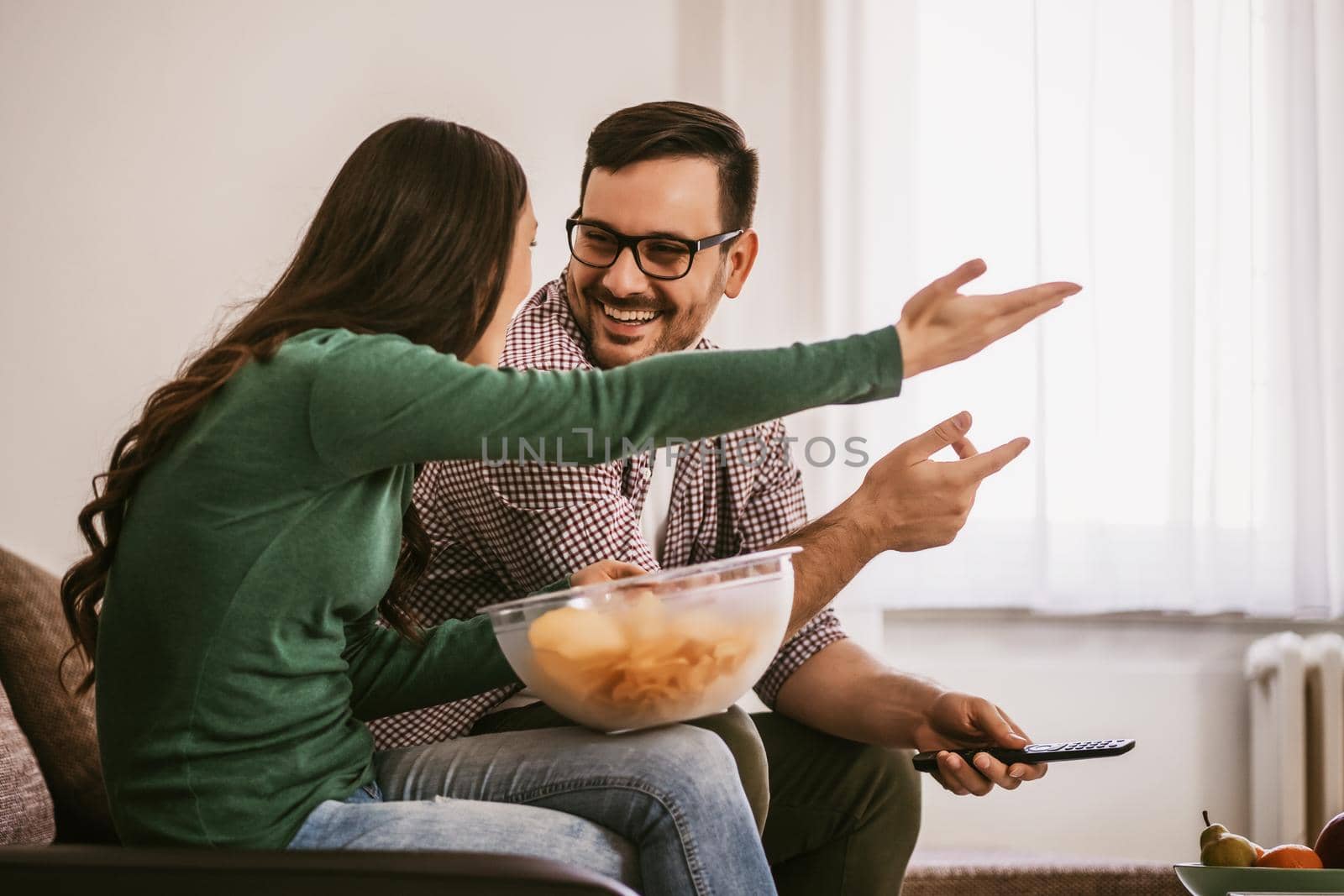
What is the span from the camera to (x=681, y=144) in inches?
69.9

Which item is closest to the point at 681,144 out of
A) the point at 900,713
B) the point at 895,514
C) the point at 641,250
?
the point at 641,250

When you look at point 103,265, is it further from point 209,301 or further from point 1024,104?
point 1024,104

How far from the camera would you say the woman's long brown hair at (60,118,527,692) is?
3.48 ft

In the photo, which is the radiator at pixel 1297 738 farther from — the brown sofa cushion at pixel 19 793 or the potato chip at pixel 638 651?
the brown sofa cushion at pixel 19 793

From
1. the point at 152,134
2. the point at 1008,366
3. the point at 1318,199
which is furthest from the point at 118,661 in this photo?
the point at 1318,199

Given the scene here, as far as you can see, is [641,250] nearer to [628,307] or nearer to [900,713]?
[628,307]

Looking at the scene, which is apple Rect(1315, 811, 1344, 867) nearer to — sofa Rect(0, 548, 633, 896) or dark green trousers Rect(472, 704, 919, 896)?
dark green trousers Rect(472, 704, 919, 896)

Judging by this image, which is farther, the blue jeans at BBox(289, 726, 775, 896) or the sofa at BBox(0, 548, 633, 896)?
the blue jeans at BBox(289, 726, 775, 896)

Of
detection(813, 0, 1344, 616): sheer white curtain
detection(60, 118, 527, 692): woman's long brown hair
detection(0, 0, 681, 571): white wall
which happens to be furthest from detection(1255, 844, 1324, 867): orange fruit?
detection(0, 0, 681, 571): white wall

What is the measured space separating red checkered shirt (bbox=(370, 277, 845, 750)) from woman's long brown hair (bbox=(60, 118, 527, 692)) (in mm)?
352

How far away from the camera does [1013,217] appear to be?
2715 millimetres

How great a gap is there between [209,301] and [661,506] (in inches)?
40.4

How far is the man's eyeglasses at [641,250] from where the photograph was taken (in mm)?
1736

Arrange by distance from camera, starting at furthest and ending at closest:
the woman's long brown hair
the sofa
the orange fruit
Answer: the orange fruit → the woman's long brown hair → the sofa
